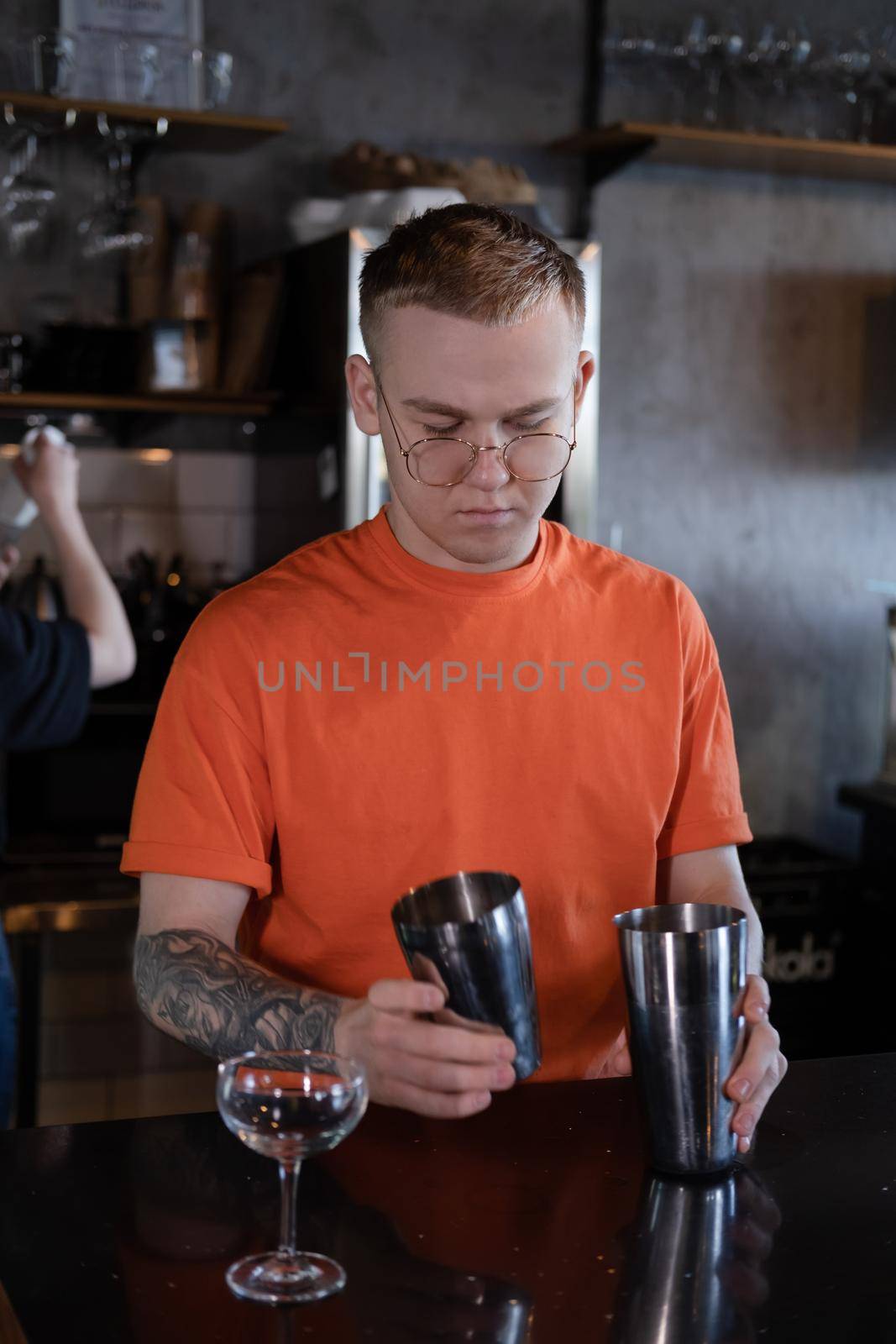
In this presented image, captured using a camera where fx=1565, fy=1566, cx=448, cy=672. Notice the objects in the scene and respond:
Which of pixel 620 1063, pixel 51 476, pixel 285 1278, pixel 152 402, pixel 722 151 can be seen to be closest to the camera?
pixel 285 1278

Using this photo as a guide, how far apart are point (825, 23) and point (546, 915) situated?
3.14 m

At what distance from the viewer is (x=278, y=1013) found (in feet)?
4.36

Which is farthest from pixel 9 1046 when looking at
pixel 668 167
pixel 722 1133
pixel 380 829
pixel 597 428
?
pixel 668 167

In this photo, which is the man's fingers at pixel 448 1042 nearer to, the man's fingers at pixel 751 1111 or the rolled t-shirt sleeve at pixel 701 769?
the man's fingers at pixel 751 1111

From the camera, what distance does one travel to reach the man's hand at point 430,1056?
3.83 feet

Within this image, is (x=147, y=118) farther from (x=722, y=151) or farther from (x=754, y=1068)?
(x=754, y=1068)

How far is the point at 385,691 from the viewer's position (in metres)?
1.56

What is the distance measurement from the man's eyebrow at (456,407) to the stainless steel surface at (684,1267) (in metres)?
0.70

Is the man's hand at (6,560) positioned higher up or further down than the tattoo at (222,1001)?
higher up

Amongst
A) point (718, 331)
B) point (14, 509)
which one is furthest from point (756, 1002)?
point (718, 331)

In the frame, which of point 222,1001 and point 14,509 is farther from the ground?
point 14,509

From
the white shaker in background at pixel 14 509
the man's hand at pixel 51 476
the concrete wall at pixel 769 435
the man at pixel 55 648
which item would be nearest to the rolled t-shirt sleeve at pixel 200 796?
the man at pixel 55 648

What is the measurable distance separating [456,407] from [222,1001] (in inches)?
Answer: 23.0

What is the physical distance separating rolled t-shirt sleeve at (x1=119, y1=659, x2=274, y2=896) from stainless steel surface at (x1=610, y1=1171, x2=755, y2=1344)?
50 cm
